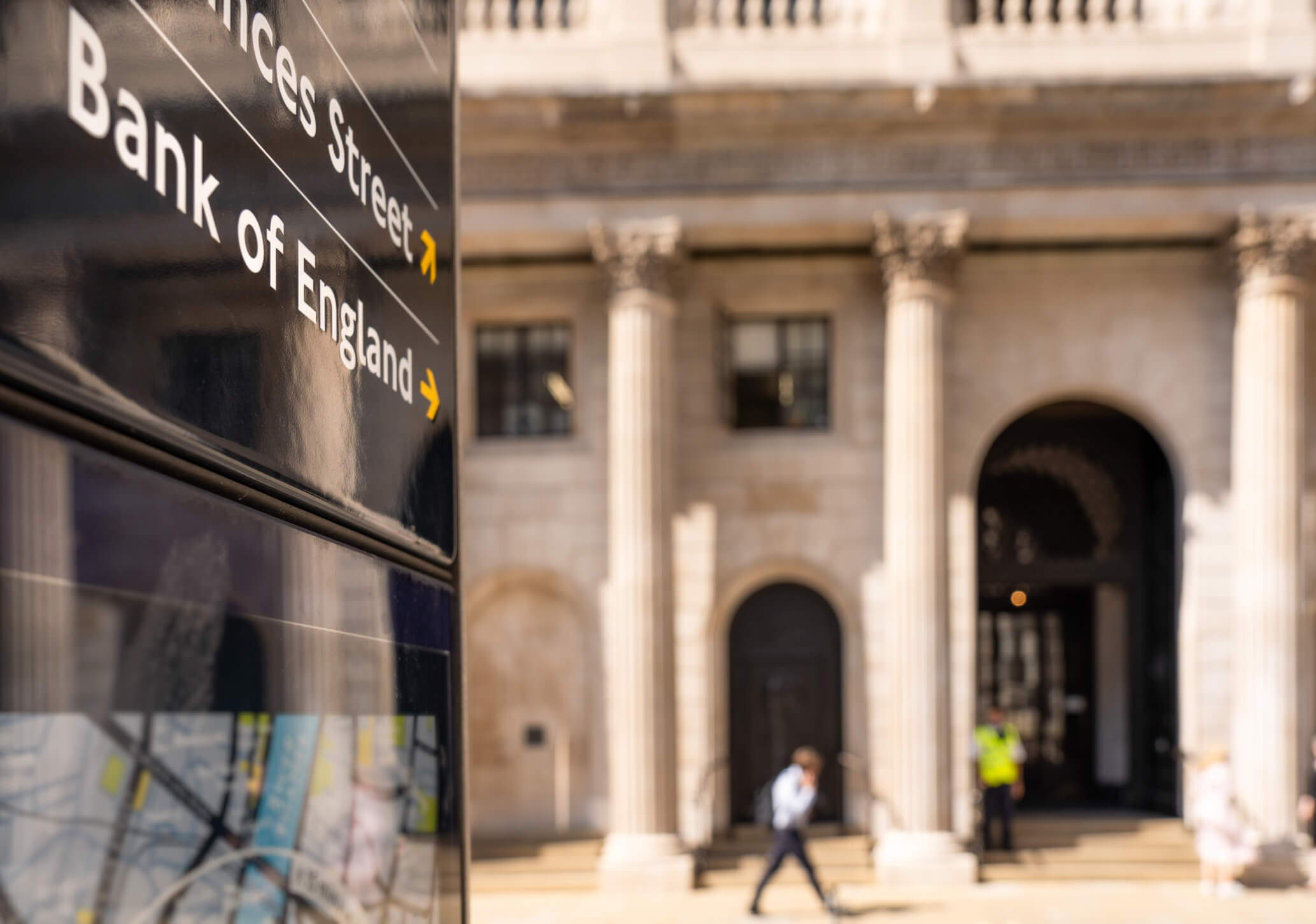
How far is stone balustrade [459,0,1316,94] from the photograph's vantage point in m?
13.9

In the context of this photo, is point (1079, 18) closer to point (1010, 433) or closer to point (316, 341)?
point (1010, 433)

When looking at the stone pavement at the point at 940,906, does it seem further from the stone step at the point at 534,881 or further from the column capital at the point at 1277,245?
the column capital at the point at 1277,245

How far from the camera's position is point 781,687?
50.9 feet

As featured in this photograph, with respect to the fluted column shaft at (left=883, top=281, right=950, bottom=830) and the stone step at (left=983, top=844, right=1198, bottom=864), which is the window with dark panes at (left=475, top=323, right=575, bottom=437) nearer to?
the fluted column shaft at (left=883, top=281, right=950, bottom=830)

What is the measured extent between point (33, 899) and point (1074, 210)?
48.2 feet

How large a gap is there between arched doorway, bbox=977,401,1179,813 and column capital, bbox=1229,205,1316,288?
2955mm

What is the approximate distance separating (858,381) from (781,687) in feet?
14.0

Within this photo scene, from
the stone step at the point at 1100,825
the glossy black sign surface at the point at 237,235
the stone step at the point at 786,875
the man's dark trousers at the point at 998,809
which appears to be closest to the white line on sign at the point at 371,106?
the glossy black sign surface at the point at 237,235

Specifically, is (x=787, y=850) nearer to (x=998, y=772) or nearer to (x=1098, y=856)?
(x=998, y=772)

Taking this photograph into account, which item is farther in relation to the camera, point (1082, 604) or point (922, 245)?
point (1082, 604)

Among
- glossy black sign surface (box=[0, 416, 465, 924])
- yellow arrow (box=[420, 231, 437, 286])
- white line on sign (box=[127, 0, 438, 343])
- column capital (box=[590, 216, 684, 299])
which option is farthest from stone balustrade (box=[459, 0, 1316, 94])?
glossy black sign surface (box=[0, 416, 465, 924])

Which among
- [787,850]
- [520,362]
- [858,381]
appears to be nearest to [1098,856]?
[787,850]

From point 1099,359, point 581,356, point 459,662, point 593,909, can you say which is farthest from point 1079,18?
point 459,662

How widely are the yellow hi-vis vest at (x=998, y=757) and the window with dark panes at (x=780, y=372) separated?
460 cm
